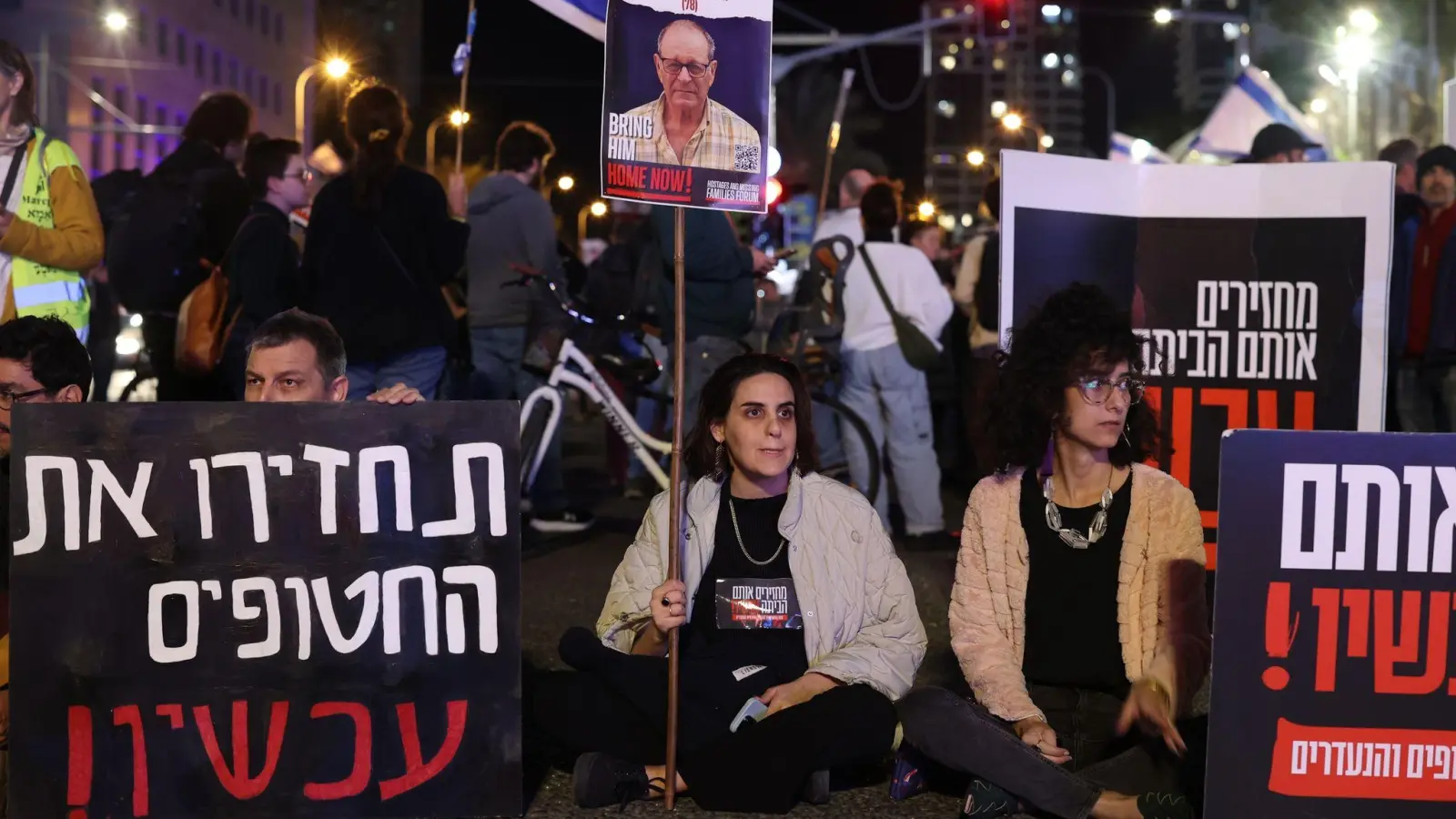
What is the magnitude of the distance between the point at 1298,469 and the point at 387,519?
2.15 metres

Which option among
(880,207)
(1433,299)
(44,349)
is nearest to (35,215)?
(44,349)

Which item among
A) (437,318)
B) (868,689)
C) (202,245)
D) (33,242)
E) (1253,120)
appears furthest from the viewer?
(1253,120)

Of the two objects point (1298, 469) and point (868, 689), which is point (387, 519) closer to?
point (868, 689)

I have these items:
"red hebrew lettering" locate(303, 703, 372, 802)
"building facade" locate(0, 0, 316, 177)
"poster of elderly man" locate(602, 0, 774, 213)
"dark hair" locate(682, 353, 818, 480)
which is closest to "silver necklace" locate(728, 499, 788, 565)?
"dark hair" locate(682, 353, 818, 480)

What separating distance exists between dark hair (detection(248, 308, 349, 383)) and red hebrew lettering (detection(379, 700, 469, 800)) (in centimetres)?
118

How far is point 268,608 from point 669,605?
0.99 metres

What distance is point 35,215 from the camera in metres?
5.87

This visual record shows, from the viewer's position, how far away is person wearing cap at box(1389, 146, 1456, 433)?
8.73m

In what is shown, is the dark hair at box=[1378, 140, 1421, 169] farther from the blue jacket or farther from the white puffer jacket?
the white puffer jacket

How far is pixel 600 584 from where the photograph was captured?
7.86 meters

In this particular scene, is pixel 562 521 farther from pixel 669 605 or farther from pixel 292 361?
pixel 669 605

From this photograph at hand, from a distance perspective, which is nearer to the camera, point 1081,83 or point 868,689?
point 868,689

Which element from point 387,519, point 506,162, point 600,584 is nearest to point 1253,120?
point 506,162

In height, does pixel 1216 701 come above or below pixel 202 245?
below
